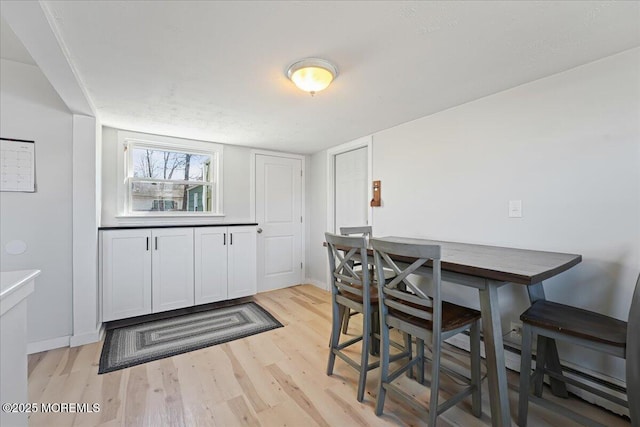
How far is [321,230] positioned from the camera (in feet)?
13.6

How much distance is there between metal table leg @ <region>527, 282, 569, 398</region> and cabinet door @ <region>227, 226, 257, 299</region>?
2944 millimetres

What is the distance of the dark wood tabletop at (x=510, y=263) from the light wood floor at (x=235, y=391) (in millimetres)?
895

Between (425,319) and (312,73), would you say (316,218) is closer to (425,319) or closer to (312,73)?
(312,73)

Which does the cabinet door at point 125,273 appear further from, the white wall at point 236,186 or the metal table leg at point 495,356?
the metal table leg at point 495,356

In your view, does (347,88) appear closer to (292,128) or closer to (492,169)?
(292,128)

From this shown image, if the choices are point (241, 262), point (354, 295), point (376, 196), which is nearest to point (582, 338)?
point (354, 295)

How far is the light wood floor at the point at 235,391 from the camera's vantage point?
5.04ft

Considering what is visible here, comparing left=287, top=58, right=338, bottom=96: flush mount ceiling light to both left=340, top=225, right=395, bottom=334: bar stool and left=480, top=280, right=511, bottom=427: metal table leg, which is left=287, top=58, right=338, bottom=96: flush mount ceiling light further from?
left=480, top=280, right=511, bottom=427: metal table leg

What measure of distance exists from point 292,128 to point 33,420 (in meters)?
2.91

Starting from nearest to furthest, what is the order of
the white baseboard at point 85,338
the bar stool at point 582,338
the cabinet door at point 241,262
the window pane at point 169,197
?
the bar stool at point 582,338, the white baseboard at point 85,338, the window pane at point 169,197, the cabinet door at point 241,262

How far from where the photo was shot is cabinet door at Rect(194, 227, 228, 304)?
3.20 metres

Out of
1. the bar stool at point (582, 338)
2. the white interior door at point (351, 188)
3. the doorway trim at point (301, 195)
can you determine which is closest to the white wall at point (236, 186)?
the doorway trim at point (301, 195)

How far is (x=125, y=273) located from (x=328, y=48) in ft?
9.44

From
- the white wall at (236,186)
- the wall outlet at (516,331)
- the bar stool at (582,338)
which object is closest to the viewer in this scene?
the bar stool at (582,338)
